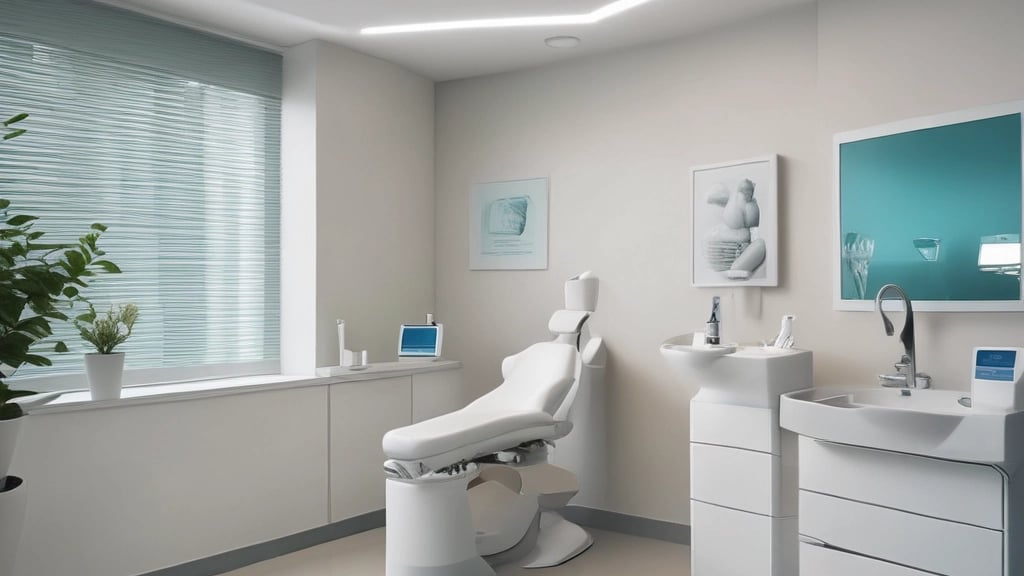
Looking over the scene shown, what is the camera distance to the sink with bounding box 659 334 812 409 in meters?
2.96

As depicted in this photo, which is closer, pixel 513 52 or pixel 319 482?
pixel 319 482

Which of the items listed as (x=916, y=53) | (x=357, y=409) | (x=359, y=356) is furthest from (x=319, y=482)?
(x=916, y=53)

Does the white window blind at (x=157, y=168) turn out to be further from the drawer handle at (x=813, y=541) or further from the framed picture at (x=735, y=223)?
the drawer handle at (x=813, y=541)

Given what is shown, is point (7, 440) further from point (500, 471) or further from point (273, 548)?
point (500, 471)

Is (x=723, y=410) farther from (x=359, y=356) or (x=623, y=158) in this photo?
(x=359, y=356)

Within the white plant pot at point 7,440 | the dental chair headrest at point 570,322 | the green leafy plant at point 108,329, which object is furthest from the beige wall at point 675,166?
the white plant pot at point 7,440

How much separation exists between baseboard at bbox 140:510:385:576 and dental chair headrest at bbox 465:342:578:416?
3.46 feet

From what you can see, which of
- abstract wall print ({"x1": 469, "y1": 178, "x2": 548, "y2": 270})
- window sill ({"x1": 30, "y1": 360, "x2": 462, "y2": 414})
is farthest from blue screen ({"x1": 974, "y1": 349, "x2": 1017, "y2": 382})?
window sill ({"x1": 30, "y1": 360, "x2": 462, "y2": 414})

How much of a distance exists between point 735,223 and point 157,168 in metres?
2.82

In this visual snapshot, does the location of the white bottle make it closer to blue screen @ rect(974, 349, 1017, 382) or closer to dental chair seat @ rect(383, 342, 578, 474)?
dental chair seat @ rect(383, 342, 578, 474)

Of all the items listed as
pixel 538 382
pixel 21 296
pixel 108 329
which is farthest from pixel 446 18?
pixel 21 296

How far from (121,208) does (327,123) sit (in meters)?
1.14

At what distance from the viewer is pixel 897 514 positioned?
2.51 metres

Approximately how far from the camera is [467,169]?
471 cm
